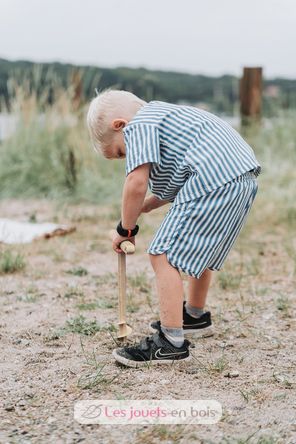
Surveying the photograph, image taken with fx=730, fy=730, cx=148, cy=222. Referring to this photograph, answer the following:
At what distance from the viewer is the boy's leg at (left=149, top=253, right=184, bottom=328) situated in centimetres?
279

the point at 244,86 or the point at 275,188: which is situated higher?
the point at 244,86

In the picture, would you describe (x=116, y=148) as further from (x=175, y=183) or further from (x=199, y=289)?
(x=199, y=289)

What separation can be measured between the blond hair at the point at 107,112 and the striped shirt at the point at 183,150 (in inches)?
2.4

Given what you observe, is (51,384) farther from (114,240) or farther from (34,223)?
(34,223)

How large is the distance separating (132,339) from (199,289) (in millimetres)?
369

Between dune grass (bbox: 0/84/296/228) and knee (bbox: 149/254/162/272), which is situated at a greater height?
knee (bbox: 149/254/162/272)

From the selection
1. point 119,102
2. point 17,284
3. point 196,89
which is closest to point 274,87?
point 196,89

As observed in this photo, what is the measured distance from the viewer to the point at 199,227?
9.09 ft

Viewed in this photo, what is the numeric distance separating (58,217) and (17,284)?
1914 millimetres

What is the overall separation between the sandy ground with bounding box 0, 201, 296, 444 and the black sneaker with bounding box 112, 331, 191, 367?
0.04 meters

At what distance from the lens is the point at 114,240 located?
2.92 metres

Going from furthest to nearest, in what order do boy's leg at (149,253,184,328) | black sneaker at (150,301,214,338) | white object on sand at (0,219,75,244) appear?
white object on sand at (0,219,75,244) < black sneaker at (150,301,214,338) < boy's leg at (149,253,184,328)

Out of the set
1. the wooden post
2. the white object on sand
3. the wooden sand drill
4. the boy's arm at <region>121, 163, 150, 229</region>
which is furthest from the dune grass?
the boy's arm at <region>121, 163, 150, 229</region>

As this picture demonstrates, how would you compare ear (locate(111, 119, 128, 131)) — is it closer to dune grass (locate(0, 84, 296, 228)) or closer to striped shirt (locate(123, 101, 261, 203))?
striped shirt (locate(123, 101, 261, 203))
